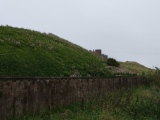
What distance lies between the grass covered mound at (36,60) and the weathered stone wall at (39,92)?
6262mm

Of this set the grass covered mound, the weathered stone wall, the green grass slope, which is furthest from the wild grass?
the green grass slope

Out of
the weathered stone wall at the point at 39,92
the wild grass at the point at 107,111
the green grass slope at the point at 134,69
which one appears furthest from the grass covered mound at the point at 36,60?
the green grass slope at the point at 134,69

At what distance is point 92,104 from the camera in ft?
36.0

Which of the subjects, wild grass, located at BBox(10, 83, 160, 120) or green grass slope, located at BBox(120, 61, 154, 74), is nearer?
wild grass, located at BBox(10, 83, 160, 120)

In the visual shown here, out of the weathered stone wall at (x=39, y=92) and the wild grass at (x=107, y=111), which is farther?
the wild grass at (x=107, y=111)

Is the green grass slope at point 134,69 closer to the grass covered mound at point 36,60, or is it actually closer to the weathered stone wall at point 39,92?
the grass covered mound at point 36,60

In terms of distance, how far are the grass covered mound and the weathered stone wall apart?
626 centimetres

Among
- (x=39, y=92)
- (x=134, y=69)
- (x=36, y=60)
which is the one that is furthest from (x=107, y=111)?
(x=134, y=69)

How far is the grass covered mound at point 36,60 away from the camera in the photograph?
63.6ft

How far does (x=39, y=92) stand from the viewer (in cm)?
988

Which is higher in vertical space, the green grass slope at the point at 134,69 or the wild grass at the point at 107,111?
the green grass slope at the point at 134,69

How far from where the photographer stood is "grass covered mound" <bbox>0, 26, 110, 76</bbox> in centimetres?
1938

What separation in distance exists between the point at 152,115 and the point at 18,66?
35.8ft

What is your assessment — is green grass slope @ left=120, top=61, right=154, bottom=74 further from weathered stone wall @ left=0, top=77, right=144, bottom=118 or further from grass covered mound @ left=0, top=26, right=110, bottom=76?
weathered stone wall @ left=0, top=77, right=144, bottom=118
